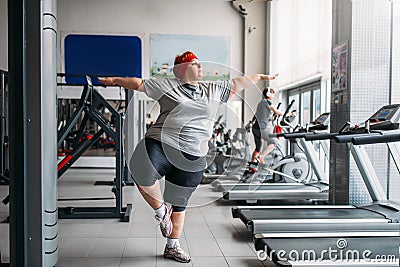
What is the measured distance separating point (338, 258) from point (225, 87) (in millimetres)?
1338

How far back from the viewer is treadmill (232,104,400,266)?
2.71 metres

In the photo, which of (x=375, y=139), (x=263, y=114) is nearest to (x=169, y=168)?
(x=375, y=139)

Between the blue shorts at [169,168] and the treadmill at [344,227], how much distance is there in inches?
24.5

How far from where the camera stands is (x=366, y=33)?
4387 mm

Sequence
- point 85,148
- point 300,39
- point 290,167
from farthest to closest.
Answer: point 300,39 < point 290,167 < point 85,148

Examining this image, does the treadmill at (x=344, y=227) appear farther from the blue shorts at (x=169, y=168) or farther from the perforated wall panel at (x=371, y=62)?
the blue shorts at (x=169, y=168)

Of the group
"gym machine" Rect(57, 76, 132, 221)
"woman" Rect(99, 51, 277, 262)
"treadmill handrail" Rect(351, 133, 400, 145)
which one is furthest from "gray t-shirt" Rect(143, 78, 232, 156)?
"gym machine" Rect(57, 76, 132, 221)

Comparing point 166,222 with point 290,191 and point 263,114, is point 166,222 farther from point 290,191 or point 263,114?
point 263,114

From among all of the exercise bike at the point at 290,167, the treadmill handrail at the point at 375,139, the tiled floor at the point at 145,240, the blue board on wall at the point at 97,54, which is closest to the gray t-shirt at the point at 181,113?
the tiled floor at the point at 145,240

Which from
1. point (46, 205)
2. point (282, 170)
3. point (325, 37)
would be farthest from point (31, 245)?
point (325, 37)

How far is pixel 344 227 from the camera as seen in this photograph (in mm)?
3490

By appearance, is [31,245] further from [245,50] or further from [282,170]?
[245,50]

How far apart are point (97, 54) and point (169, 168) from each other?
7708mm

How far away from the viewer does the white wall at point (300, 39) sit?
681 cm
